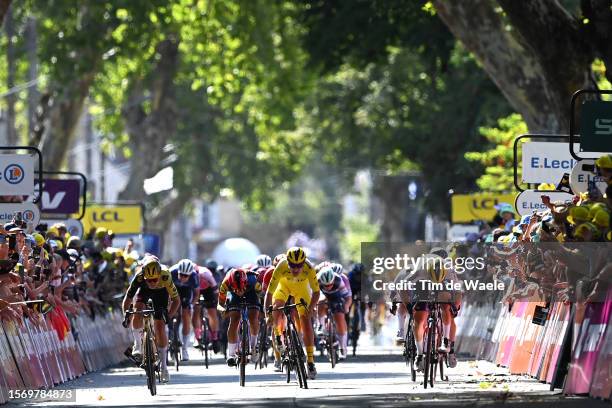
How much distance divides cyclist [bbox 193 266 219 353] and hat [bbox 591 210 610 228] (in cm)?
1248

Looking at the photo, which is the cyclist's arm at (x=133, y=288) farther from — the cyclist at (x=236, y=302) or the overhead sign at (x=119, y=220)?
the overhead sign at (x=119, y=220)

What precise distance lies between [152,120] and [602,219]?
42.0 m

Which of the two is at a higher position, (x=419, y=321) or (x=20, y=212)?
(x=20, y=212)

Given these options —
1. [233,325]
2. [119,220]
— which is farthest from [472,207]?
[233,325]

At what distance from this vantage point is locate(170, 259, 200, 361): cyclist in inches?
1160

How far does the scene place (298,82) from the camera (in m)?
50.7

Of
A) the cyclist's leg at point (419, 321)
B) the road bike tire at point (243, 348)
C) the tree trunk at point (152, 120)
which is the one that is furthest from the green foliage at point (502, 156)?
Answer: the tree trunk at point (152, 120)

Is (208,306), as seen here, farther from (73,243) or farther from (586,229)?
(586,229)

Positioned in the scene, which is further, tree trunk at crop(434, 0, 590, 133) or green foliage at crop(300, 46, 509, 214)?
green foliage at crop(300, 46, 509, 214)

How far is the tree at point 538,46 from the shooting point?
2653cm

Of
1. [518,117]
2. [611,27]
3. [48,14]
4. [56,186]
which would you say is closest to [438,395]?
[611,27]

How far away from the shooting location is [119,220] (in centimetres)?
4534

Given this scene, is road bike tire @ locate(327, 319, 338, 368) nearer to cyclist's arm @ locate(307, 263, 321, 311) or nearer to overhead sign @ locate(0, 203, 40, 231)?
cyclist's arm @ locate(307, 263, 321, 311)

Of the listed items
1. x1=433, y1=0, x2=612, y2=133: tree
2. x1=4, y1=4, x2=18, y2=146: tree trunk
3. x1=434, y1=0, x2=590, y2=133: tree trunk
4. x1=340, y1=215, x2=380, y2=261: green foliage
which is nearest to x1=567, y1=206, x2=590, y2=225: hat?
x1=433, y1=0, x2=612, y2=133: tree
